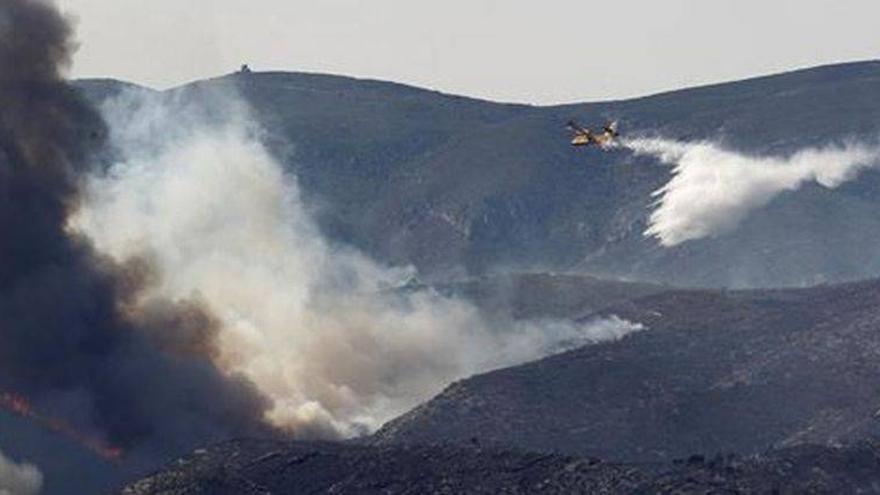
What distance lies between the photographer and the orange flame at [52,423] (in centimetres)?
10762

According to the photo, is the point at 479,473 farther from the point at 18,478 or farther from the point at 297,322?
the point at 297,322

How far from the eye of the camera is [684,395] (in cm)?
12600

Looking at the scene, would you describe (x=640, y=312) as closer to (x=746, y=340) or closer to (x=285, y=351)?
(x=746, y=340)

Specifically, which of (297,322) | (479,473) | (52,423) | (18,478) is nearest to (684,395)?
(479,473)

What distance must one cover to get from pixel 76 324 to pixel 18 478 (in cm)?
1508

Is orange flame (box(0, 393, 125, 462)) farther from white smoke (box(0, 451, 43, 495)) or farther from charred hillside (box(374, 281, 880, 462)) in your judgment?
charred hillside (box(374, 281, 880, 462))

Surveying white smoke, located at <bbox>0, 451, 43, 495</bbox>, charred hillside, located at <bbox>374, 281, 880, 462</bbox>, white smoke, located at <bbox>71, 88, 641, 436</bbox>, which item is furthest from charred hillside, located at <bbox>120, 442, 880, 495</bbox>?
white smoke, located at <bbox>71, 88, 641, 436</bbox>

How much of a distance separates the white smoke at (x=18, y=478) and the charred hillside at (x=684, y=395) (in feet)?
80.8

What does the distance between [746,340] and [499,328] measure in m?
32.8

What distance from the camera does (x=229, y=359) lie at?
132m

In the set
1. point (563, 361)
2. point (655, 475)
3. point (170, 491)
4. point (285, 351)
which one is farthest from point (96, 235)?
point (655, 475)

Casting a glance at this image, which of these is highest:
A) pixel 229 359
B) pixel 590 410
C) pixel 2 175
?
pixel 2 175

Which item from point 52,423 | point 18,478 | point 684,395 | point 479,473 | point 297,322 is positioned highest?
point 297,322

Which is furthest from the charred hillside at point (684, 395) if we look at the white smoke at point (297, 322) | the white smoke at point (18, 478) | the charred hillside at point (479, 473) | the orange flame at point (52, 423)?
the white smoke at point (18, 478)
